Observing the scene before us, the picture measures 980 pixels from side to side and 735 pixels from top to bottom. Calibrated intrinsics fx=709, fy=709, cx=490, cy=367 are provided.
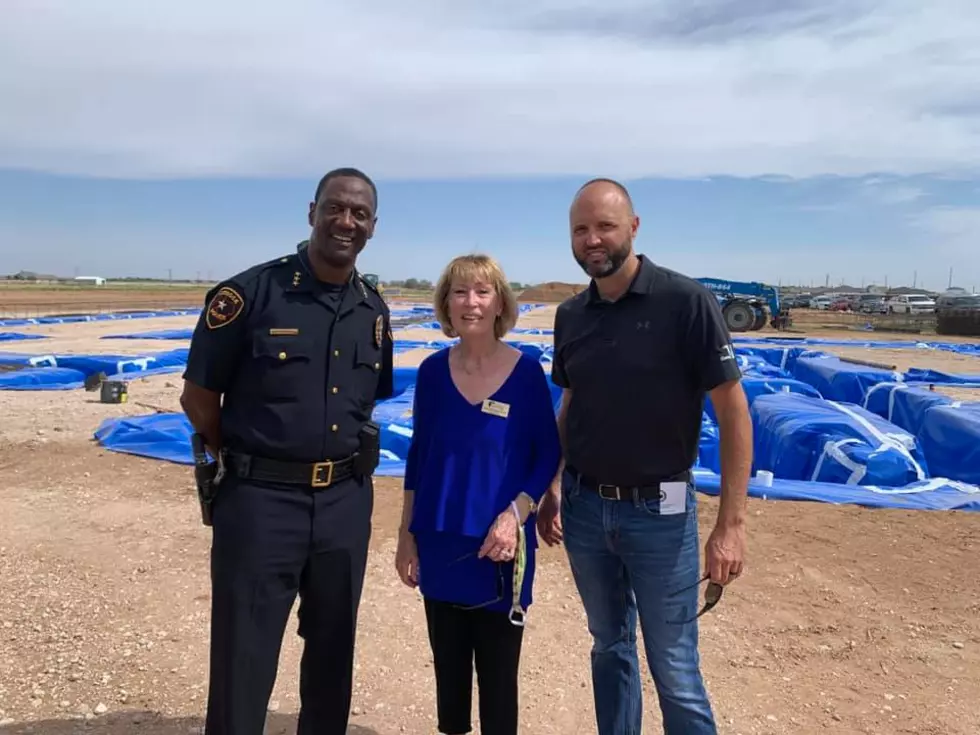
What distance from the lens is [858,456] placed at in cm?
696

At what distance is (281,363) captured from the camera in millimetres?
2410

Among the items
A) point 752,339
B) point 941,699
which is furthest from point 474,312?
point 752,339

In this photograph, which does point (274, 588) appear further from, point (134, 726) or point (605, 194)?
point (605, 194)

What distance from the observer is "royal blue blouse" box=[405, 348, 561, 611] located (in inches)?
93.4

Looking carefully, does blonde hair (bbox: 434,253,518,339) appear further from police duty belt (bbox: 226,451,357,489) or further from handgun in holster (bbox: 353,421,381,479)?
police duty belt (bbox: 226,451,357,489)

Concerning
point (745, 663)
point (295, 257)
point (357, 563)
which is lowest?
point (745, 663)

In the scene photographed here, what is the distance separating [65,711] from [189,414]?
→ 1749mm

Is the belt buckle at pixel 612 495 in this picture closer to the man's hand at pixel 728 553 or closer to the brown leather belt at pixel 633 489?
the brown leather belt at pixel 633 489

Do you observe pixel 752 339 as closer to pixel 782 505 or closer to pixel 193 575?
pixel 782 505

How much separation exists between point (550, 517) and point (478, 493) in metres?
0.42

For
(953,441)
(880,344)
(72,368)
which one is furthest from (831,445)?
(880,344)

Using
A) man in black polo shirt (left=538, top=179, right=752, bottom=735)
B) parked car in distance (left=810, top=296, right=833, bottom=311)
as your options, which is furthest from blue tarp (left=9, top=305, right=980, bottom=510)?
parked car in distance (left=810, top=296, right=833, bottom=311)

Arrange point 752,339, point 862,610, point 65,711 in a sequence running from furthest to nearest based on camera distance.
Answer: point 752,339 → point 862,610 → point 65,711

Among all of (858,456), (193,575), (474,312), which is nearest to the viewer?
(474,312)
